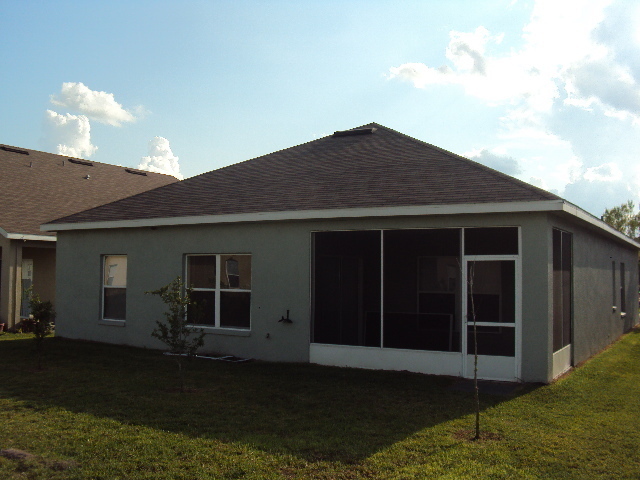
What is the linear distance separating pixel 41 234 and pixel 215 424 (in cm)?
1263

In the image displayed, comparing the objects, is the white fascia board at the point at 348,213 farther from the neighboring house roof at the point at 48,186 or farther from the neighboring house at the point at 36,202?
the neighboring house roof at the point at 48,186

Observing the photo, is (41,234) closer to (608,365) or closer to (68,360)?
(68,360)

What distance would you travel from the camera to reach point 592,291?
537 inches

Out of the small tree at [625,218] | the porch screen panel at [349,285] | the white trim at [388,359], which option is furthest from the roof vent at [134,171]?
the small tree at [625,218]

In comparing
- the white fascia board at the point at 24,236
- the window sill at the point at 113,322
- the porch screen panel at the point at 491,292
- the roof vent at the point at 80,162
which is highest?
the roof vent at the point at 80,162

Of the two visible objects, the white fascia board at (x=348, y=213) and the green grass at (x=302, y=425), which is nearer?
the green grass at (x=302, y=425)

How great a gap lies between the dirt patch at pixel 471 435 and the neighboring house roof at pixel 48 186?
14.2 meters

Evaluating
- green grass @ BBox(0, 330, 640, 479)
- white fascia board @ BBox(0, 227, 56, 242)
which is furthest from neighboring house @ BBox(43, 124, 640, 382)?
white fascia board @ BBox(0, 227, 56, 242)

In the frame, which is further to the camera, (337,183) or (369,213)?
(337,183)

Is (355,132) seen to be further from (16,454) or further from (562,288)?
(16,454)

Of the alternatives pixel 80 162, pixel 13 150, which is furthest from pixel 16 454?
pixel 80 162

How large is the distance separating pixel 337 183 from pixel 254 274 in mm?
2552

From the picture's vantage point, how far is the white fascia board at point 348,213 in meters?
9.35

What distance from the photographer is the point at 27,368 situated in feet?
35.8
